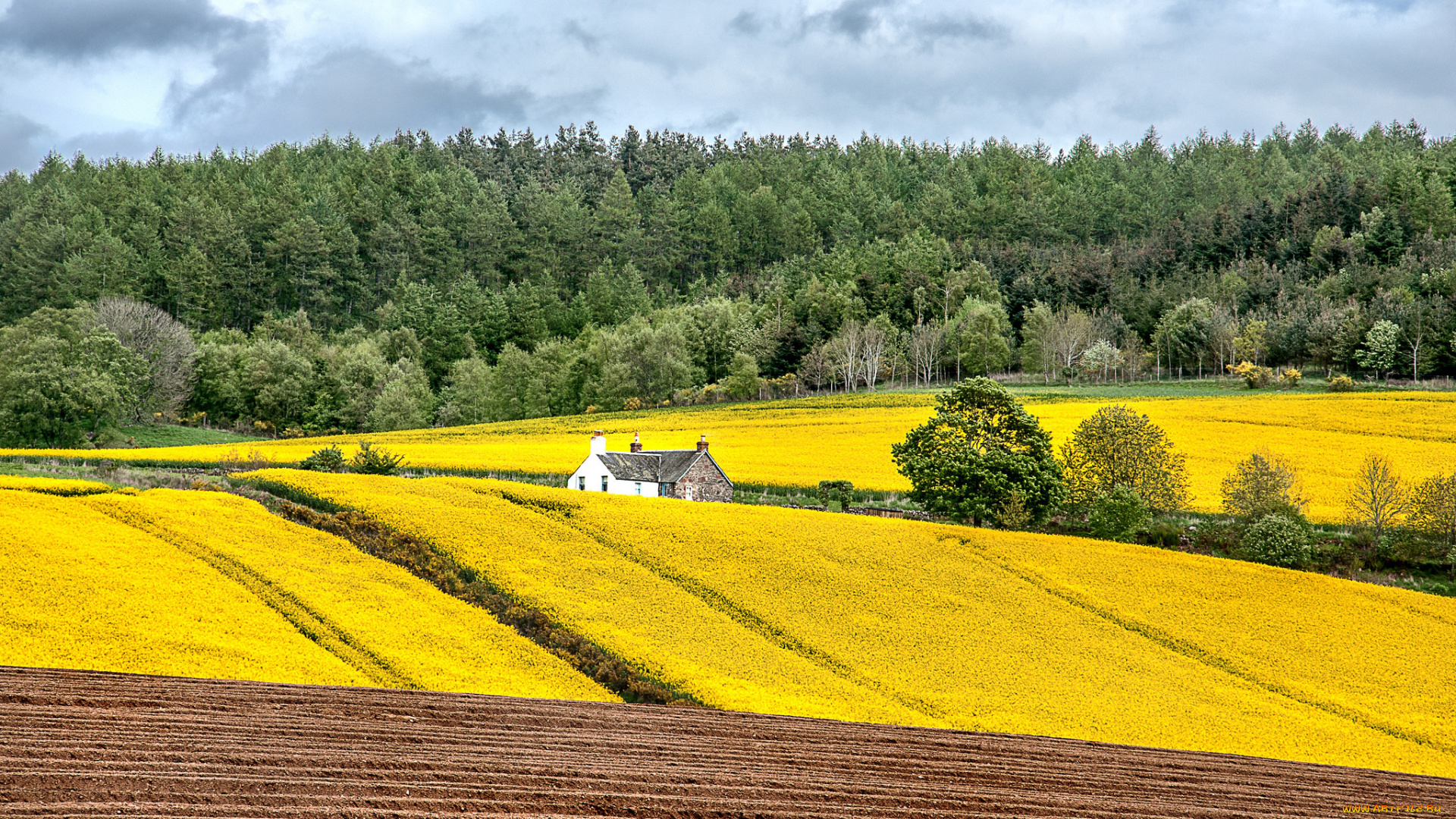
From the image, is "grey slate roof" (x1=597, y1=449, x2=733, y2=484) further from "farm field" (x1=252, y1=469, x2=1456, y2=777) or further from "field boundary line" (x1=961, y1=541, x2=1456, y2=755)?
"field boundary line" (x1=961, y1=541, x2=1456, y2=755)

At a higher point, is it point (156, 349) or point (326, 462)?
point (156, 349)

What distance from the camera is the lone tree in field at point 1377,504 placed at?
43.6 m

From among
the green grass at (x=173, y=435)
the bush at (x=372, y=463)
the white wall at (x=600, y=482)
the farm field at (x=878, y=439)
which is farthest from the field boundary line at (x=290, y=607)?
the green grass at (x=173, y=435)

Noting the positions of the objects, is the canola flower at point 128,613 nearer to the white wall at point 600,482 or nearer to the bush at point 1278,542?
the white wall at point 600,482

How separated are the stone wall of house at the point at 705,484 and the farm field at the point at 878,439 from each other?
3.14 meters

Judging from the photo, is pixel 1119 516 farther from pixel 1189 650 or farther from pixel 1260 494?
pixel 1189 650

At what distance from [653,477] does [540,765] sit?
3982 centimetres

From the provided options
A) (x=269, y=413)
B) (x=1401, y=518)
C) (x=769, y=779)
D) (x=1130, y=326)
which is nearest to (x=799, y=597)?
(x=769, y=779)

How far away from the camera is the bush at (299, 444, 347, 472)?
5044 cm

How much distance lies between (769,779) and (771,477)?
44.1m

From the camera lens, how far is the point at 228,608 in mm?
26828

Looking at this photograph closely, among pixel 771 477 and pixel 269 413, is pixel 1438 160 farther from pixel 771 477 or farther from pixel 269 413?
pixel 269 413

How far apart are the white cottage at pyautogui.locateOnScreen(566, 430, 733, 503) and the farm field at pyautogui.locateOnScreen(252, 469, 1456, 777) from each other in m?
7.08

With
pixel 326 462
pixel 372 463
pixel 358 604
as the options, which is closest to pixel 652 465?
pixel 372 463
